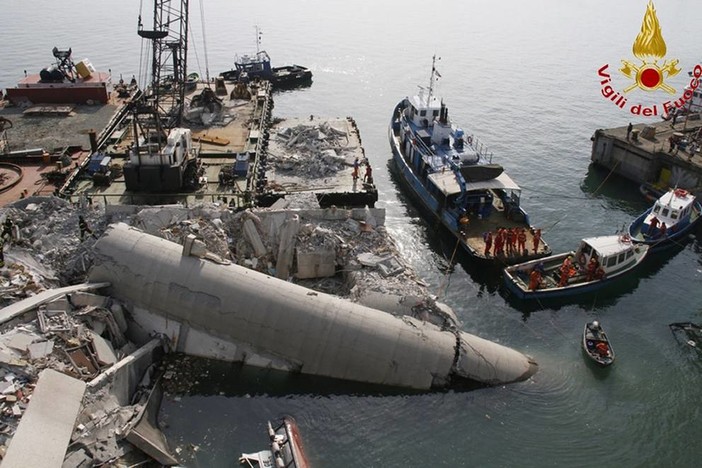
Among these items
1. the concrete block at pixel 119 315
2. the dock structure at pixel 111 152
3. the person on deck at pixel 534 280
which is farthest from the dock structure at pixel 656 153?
the concrete block at pixel 119 315

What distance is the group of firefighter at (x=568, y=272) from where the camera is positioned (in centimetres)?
3178

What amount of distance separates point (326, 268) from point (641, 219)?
23.3 meters

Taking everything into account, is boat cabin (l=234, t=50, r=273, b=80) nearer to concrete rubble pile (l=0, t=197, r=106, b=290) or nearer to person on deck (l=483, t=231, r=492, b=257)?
concrete rubble pile (l=0, t=197, r=106, b=290)

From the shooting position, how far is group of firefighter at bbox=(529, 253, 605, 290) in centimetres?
3178

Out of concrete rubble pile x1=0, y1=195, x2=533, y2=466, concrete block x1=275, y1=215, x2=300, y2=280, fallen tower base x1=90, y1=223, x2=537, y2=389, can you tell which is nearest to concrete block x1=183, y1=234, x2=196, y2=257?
concrete rubble pile x1=0, y1=195, x2=533, y2=466

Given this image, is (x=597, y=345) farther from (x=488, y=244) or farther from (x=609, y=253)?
(x=488, y=244)

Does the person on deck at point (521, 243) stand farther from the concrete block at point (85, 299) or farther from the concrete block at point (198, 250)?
the concrete block at point (85, 299)

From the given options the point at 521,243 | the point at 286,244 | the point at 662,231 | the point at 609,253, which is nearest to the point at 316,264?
the point at 286,244

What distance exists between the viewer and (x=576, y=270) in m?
33.7

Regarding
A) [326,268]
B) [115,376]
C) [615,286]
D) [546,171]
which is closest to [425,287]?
[326,268]

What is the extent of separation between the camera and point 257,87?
59250 millimetres

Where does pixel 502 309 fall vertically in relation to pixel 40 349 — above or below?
below

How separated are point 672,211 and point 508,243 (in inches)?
518

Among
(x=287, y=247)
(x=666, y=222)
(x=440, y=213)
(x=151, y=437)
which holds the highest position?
(x=666, y=222)
